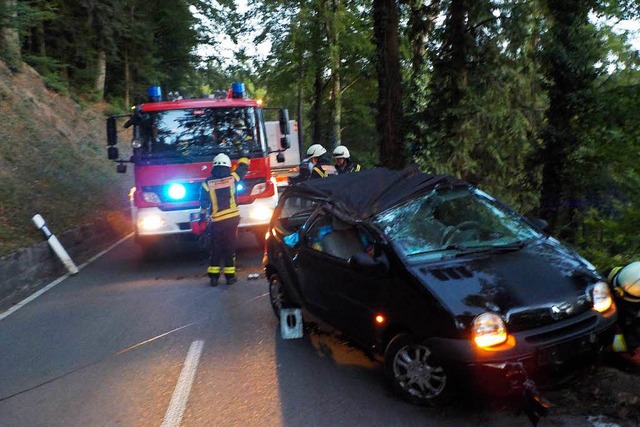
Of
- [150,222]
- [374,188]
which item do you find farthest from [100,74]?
[374,188]

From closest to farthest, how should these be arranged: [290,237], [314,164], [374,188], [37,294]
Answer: [374,188] → [290,237] → [37,294] → [314,164]

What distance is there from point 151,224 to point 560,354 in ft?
24.9

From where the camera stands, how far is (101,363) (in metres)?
5.64

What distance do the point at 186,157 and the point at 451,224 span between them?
609 cm

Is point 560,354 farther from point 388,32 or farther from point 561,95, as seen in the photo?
point 388,32

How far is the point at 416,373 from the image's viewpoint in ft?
13.8

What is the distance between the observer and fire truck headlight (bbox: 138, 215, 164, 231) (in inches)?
393

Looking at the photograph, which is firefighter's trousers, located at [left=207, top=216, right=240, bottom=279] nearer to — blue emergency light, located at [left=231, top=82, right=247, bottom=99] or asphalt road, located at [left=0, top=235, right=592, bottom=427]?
asphalt road, located at [left=0, top=235, right=592, bottom=427]

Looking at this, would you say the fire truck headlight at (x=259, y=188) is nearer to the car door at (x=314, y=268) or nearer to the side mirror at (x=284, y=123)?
the side mirror at (x=284, y=123)

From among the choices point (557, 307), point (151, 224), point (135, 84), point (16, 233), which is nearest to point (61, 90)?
point (135, 84)

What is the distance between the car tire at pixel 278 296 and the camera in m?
6.38

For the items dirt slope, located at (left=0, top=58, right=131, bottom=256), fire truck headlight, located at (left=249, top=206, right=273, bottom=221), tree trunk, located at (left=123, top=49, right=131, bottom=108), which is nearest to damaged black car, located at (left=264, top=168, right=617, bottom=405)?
fire truck headlight, located at (left=249, top=206, right=273, bottom=221)

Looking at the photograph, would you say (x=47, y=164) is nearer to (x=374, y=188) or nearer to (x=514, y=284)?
(x=374, y=188)

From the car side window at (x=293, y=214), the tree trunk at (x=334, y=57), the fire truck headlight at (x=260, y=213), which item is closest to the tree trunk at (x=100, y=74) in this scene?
the tree trunk at (x=334, y=57)
